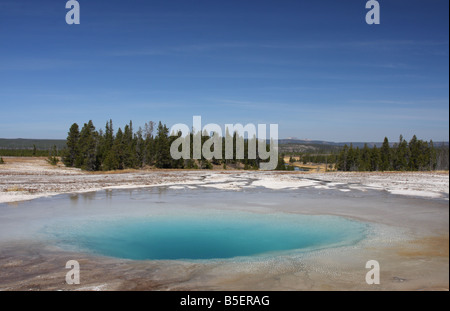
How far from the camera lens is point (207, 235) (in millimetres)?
10578

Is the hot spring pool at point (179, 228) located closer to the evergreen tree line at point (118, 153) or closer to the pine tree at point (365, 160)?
the evergreen tree line at point (118, 153)

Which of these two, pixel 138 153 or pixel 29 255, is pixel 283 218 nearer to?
pixel 29 255

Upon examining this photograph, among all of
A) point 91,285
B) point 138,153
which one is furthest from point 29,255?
point 138,153

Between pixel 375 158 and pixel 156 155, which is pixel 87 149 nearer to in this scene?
pixel 156 155

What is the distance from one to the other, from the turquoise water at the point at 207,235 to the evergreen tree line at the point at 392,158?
59102 millimetres

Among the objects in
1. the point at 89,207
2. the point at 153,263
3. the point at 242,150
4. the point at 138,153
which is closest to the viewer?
the point at 153,263

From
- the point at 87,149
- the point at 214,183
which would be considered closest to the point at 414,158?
the point at 214,183

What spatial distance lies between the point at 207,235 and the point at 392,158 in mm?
67126

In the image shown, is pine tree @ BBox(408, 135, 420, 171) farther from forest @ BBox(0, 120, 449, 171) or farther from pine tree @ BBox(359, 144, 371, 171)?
pine tree @ BBox(359, 144, 371, 171)

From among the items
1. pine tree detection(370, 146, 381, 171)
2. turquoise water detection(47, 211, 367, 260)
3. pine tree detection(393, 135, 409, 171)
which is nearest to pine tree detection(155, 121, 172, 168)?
turquoise water detection(47, 211, 367, 260)

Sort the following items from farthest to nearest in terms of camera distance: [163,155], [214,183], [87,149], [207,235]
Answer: [163,155]
[87,149]
[214,183]
[207,235]

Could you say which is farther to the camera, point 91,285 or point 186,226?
point 186,226

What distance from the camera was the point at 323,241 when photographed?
9.80 metres

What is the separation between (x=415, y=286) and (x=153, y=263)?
515cm
